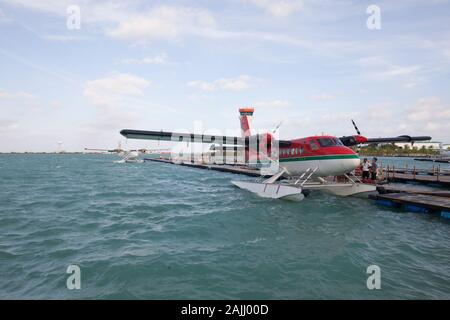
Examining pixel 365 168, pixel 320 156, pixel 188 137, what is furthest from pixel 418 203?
pixel 188 137

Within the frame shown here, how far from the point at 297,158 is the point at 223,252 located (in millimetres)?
10193

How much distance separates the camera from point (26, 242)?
9.03 m

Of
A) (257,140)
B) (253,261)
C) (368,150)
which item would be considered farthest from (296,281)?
(368,150)

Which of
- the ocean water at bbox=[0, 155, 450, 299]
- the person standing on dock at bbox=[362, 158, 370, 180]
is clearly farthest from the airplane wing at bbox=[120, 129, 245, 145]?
the person standing on dock at bbox=[362, 158, 370, 180]

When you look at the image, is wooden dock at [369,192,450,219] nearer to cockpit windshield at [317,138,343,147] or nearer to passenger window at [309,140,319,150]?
cockpit windshield at [317,138,343,147]

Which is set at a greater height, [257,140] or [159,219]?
[257,140]

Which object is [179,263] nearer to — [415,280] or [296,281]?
[296,281]

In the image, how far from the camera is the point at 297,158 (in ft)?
54.8

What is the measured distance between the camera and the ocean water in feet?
19.3

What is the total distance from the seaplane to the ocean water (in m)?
2.18

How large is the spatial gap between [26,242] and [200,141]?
1191cm

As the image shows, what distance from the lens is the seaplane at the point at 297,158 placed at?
48.6 ft
